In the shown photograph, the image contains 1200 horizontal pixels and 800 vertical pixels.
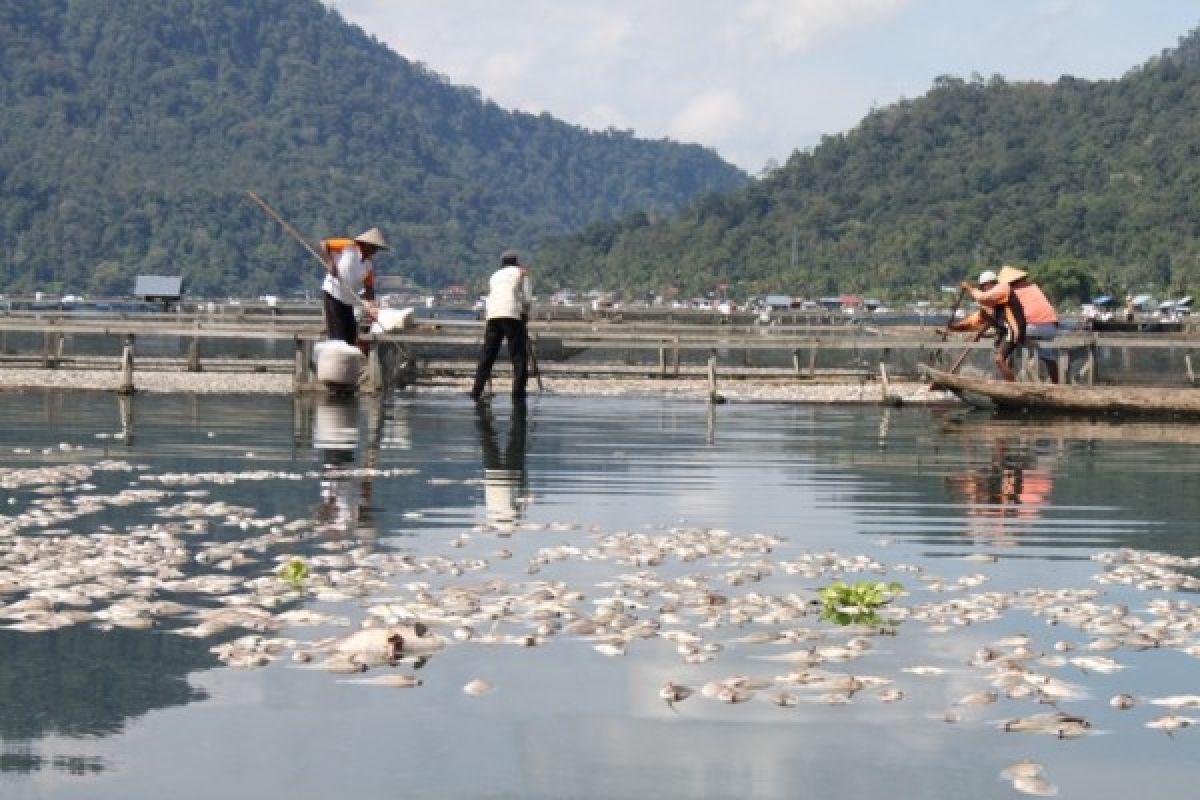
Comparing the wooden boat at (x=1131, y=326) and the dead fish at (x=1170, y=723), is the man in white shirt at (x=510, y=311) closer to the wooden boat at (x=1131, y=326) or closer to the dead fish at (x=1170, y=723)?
the dead fish at (x=1170, y=723)

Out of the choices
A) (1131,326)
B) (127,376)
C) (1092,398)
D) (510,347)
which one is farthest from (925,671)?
(1131,326)

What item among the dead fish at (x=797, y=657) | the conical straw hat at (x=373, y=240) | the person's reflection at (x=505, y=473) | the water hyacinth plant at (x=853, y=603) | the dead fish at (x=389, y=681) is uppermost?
the conical straw hat at (x=373, y=240)

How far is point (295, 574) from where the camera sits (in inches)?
426

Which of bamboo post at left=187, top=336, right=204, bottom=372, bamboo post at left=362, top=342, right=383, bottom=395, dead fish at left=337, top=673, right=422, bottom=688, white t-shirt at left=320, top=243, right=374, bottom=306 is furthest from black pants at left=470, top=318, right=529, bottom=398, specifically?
dead fish at left=337, top=673, right=422, bottom=688

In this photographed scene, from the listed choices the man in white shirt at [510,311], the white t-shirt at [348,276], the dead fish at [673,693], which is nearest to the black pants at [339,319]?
the white t-shirt at [348,276]

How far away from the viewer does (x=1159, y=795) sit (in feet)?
23.5

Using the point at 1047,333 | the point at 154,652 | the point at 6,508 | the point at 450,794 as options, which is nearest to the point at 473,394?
the point at 1047,333

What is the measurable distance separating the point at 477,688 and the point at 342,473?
8.79 metres

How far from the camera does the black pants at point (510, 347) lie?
26.7 metres

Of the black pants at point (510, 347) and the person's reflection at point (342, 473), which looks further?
the black pants at point (510, 347)

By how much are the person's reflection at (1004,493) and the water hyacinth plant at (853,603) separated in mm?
3187

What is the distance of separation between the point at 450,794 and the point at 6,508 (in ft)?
26.1

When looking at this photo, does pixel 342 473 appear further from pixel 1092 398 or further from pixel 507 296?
pixel 1092 398

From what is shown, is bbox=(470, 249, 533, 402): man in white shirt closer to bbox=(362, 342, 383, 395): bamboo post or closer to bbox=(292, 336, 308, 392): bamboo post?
bbox=(362, 342, 383, 395): bamboo post
